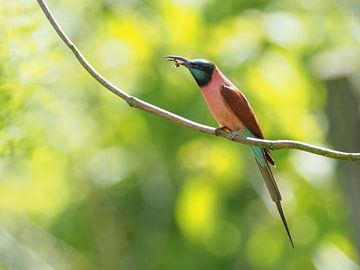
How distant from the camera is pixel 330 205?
237 inches

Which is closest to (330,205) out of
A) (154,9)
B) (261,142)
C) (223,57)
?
(223,57)

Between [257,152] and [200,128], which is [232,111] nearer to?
[257,152]

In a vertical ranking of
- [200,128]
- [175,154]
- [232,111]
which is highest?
[200,128]

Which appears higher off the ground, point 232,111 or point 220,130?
point 220,130

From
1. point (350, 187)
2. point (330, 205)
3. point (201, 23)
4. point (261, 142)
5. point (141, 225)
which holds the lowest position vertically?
point (141, 225)

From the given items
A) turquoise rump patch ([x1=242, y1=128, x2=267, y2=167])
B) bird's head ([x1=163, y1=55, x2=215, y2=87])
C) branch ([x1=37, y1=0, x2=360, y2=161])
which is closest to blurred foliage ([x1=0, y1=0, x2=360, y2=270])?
bird's head ([x1=163, y1=55, x2=215, y2=87])

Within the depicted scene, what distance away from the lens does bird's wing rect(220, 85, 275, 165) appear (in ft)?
12.7

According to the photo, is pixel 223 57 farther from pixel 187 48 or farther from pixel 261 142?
pixel 261 142

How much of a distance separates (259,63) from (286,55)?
180mm

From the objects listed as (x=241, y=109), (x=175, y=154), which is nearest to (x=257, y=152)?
(x=241, y=109)

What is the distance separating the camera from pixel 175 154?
615 centimetres

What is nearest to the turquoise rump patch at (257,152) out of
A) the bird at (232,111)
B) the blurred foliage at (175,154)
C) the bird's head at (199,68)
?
the bird at (232,111)

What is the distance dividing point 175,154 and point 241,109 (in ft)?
7.49

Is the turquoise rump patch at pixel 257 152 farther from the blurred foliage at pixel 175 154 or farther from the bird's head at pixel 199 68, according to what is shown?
the blurred foliage at pixel 175 154
